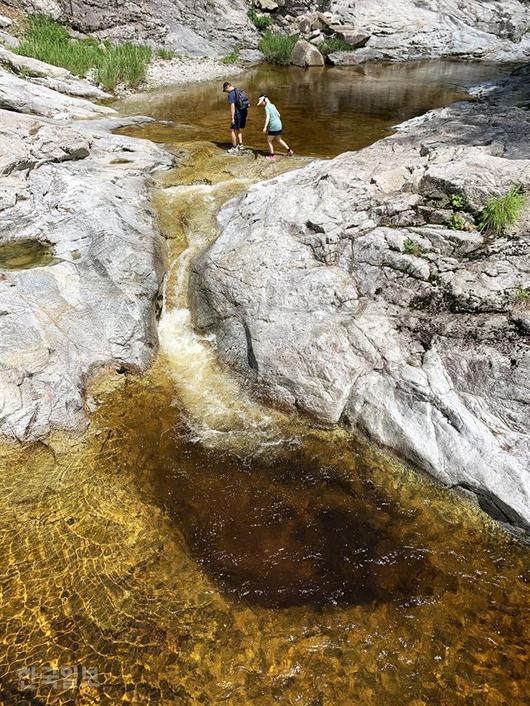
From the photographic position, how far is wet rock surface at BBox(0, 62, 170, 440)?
7438 millimetres

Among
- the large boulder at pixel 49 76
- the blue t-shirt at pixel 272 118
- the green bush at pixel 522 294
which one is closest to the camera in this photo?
the green bush at pixel 522 294

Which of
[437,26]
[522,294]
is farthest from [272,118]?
[437,26]

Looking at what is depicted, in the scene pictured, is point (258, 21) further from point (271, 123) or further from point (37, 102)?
point (271, 123)

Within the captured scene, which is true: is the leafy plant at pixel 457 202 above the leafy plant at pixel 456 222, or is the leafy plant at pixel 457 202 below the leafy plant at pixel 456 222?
above

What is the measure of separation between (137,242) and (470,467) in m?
7.54

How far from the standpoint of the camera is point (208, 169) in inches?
520

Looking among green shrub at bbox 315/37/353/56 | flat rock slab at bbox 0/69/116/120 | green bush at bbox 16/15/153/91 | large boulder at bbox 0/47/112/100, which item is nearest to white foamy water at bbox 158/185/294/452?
flat rock slab at bbox 0/69/116/120

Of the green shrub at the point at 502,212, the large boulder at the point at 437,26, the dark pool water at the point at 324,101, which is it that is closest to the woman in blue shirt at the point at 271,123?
the dark pool water at the point at 324,101

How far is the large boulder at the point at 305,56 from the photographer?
31.5 metres

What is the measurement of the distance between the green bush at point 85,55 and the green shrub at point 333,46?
44.6 ft

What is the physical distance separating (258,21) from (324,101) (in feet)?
63.3

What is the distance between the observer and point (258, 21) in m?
35.5

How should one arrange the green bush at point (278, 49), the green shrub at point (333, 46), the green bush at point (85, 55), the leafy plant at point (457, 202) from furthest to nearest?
the green shrub at point (333, 46), the green bush at point (278, 49), the green bush at point (85, 55), the leafy plant at point (457, 202)

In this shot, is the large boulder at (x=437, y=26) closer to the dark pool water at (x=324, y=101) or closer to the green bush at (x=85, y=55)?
the dark pool water at (x=324, y=101)
